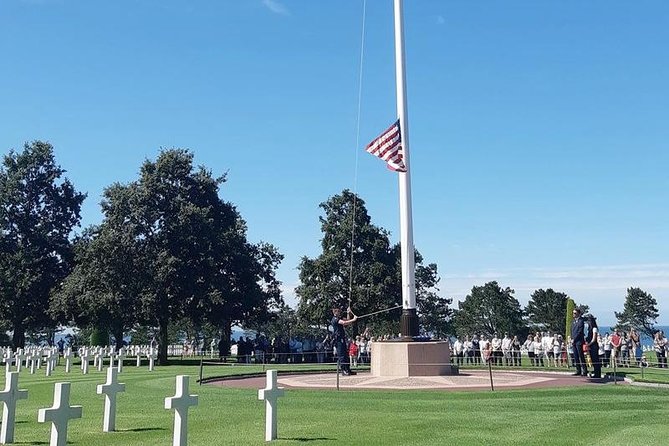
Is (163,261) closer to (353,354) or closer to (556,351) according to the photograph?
(353,354)

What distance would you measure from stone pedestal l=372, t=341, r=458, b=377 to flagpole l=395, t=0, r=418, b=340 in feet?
2.53

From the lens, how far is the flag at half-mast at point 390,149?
77.2 feet

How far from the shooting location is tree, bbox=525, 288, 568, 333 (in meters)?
87.2

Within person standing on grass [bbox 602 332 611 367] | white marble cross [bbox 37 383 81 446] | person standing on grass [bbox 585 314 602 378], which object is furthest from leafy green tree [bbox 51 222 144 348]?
white marble cross [bbox 37 383 81 446]

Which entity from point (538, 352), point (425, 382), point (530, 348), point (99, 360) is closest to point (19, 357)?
point (99, 360)

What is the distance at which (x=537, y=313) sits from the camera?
299 feet

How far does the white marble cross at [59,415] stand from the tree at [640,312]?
9105 centimetres

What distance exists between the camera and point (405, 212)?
23797mm

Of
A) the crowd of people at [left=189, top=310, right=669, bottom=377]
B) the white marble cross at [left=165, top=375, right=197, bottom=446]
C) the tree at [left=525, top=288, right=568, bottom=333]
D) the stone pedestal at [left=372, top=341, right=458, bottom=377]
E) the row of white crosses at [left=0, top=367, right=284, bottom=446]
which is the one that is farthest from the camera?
the tree at [left=525, top=288, right=568, bottom=333]

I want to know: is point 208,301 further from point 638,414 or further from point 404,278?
point 638,414

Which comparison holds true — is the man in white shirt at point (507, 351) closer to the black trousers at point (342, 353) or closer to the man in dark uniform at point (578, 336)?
the man in dark uniform at point (578, 336)

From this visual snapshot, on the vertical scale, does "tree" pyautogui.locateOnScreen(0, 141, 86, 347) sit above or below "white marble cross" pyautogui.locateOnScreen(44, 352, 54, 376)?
above

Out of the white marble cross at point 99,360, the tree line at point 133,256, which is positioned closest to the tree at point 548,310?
the tree line at point 133,256

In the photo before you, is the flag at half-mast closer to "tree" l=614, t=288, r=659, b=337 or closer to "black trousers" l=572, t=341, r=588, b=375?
"black trousers" l=572, t=341, r=588, b=375
